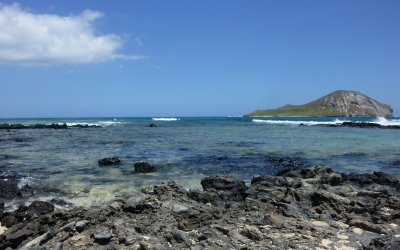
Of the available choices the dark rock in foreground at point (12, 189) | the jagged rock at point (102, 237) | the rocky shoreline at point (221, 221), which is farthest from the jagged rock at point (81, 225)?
the dark rock in foreground at point (12, 189)

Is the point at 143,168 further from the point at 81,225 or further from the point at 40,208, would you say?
the point at 81,225

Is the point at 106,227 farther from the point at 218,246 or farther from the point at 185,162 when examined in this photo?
the point at 185,162

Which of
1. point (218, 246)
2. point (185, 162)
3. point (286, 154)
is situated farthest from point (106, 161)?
point (218, 246)

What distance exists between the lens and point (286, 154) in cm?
3184

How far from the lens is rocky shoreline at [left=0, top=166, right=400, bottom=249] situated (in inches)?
349

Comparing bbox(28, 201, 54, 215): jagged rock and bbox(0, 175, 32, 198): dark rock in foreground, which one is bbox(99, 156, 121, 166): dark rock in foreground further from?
bbox(28, 201, 54, 215): jagged rock

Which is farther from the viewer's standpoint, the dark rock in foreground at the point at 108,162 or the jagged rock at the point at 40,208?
the dark rock in foreground at the point at 108,162

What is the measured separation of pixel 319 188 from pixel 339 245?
5236mm

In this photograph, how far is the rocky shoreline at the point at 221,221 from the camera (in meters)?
8.87

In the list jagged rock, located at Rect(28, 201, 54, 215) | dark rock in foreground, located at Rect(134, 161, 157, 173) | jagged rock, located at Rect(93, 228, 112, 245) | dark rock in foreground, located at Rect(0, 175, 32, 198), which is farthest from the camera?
dark rock in foreground, located at Rect(134, 161, 157, 173)

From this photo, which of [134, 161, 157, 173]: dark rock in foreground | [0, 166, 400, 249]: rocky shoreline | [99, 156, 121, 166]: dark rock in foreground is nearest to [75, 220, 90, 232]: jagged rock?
[0, 166, 400, 249]: rocky shoreline

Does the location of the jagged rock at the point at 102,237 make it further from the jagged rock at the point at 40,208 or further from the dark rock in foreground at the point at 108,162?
the dark rock in foreground at the point at 108,162

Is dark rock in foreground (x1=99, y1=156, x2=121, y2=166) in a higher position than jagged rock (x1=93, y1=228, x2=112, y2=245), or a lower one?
lower

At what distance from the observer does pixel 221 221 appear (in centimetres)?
1030
